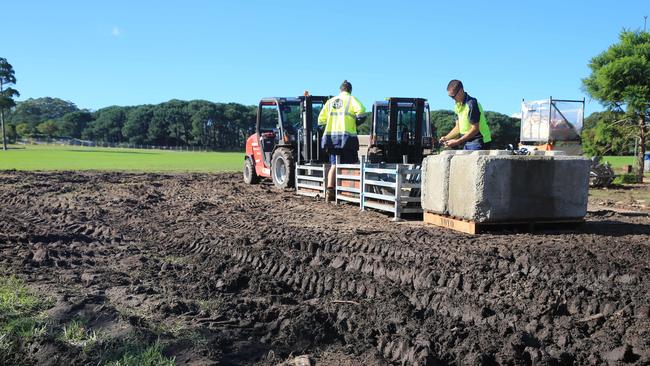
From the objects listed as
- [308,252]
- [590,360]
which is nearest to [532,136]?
[308,252]

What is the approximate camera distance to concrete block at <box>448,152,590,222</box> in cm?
702

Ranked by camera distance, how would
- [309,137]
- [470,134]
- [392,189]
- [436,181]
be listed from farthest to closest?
1. [309,137]
2. [392,189]
3. [470,134]
4. [436,181]

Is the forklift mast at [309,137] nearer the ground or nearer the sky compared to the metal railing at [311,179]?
nearer the sky

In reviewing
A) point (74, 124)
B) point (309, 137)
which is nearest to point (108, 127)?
point (74, 124)

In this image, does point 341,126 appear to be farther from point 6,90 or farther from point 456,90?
point 6,90

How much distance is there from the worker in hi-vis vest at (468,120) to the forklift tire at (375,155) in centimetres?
480

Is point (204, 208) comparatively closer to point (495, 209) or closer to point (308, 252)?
point (308, 252)

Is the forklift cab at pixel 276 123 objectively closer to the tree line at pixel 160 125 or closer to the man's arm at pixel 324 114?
the man's arm at pixel 324 114

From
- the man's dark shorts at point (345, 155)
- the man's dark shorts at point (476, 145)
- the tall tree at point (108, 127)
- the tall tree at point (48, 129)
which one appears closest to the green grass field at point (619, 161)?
Result: the man's dark shorts at point (345, 155)

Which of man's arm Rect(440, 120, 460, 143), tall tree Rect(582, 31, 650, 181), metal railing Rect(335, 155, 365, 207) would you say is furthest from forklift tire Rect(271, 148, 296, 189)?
tall tree Rect(582, 31, 650, 181)

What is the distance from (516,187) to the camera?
7164mm

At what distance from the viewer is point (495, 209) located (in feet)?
23.3

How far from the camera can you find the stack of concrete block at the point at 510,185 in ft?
23.0

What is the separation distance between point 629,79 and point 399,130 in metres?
10.5
